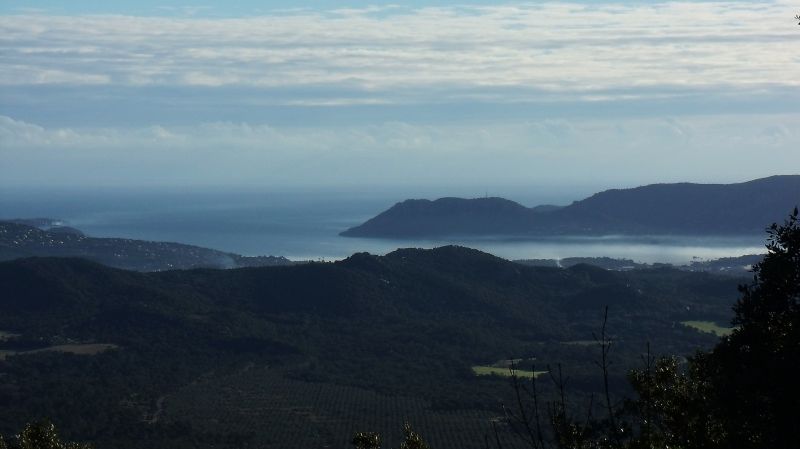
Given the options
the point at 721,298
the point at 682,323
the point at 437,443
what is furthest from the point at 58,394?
the point at 721,298

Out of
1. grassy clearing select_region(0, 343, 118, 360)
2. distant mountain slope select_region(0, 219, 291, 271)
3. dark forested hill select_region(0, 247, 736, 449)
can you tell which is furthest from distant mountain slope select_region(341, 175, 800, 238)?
grassy clearing select_region(0, 343, 118, 360)

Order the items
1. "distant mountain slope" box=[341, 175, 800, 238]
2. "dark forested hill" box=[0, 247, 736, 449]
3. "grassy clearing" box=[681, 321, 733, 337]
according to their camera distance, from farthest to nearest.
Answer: "distant mountain slope" box=[341, 175, 800, 238], "grassy clearing" box=[681, 321, 733, 337], "dark forested hill" box=[0, 247, 736, 449]

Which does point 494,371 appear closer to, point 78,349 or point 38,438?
point 78,349

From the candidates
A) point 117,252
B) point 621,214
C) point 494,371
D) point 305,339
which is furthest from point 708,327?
point 621,214

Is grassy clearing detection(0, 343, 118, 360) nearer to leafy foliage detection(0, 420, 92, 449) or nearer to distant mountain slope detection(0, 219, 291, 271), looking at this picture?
leafy foliage detection(0, 420, 92, 449)

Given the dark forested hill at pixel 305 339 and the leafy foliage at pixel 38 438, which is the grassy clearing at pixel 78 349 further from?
the leafy foliage at pixel 38 438

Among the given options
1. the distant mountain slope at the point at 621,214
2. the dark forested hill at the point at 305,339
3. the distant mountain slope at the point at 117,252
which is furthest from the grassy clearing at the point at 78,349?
the distant mountain slope at the point at 621,214
